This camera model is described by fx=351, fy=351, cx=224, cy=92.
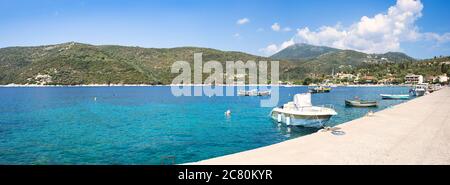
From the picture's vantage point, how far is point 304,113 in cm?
2770

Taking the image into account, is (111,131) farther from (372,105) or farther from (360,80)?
(360,80)

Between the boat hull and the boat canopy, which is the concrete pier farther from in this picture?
the boat canopy

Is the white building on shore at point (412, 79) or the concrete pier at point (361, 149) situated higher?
the white building on shore at point (412, 79)

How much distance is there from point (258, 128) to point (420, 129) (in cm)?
1416

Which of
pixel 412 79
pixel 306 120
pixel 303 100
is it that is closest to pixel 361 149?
pixel 306 120

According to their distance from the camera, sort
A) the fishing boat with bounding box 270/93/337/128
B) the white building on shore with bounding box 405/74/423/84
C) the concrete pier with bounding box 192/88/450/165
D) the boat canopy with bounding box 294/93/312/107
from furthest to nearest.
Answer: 1. the white building on shore with bounding box 405/74/423/84
2. the boat canopy with bounding box 294/93/312/107
3. the fishing boat with bounding box 270/93/337/128
4. the concrete pier with bounding box 192/88/450/165

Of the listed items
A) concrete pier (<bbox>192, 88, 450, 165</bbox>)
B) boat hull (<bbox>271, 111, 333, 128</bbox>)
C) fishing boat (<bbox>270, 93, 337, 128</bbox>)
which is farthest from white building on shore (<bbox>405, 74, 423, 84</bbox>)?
concrete pier (<bbox>192, 88, 450, 165</bbox>)

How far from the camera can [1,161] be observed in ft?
63.2

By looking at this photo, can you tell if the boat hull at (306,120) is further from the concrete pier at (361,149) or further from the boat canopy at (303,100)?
the concrete pier at (361,149)

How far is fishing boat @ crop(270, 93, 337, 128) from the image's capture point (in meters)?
27.3

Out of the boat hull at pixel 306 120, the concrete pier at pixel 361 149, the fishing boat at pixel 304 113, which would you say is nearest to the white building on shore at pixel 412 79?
the fishing boat at pixel 304 113

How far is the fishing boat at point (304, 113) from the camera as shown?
89.5ft

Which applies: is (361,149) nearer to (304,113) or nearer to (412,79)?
(304,113)

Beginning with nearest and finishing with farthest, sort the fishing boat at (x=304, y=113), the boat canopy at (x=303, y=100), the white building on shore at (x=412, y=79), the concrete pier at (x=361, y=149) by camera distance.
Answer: the concrete pier at (x=361, y=149)
the fishing boat at (x=304, y=113)
the boat canopy at (x=303, y=100)
the white building on shore at (x=412, y=79)
